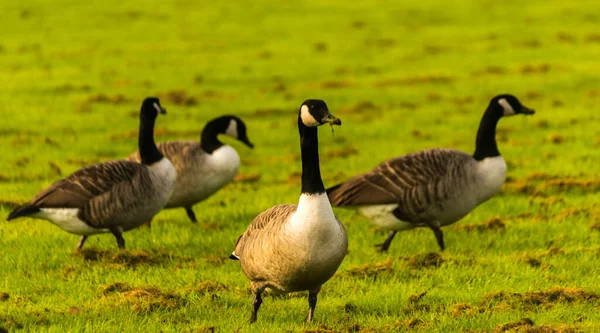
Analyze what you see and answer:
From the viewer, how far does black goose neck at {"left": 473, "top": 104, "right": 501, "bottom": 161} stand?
1357 cm

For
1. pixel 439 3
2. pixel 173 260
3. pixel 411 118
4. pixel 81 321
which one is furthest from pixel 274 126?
pixel 439 3

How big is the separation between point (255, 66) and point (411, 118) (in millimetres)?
9261

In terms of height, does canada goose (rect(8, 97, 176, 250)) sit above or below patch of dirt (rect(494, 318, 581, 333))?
above

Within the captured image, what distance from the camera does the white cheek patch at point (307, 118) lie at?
8414 millimetres

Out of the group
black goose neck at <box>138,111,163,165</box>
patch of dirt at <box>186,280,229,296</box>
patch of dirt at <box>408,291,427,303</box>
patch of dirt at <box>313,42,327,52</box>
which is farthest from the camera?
patch of dirt at <box>313,42,327,52</box>

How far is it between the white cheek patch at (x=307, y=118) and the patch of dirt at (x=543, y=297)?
321cm

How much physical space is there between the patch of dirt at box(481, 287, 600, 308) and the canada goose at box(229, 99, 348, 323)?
2365 millimetres

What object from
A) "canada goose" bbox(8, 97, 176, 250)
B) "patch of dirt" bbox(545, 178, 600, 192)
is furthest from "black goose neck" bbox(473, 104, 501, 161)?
"canada goose" bbox(8, 97, 176, 250)

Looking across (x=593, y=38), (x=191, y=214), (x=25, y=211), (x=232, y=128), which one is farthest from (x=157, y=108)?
(x=593, y=38)

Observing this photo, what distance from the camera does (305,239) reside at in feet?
27.3

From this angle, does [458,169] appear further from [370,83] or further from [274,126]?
[370,83]

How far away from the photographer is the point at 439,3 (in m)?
45.8

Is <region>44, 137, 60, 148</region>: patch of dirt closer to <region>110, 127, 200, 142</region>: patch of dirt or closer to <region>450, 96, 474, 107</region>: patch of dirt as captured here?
<region>110, 127, 200, 142</region>: patch of dirt

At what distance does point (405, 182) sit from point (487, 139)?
1.78 m
